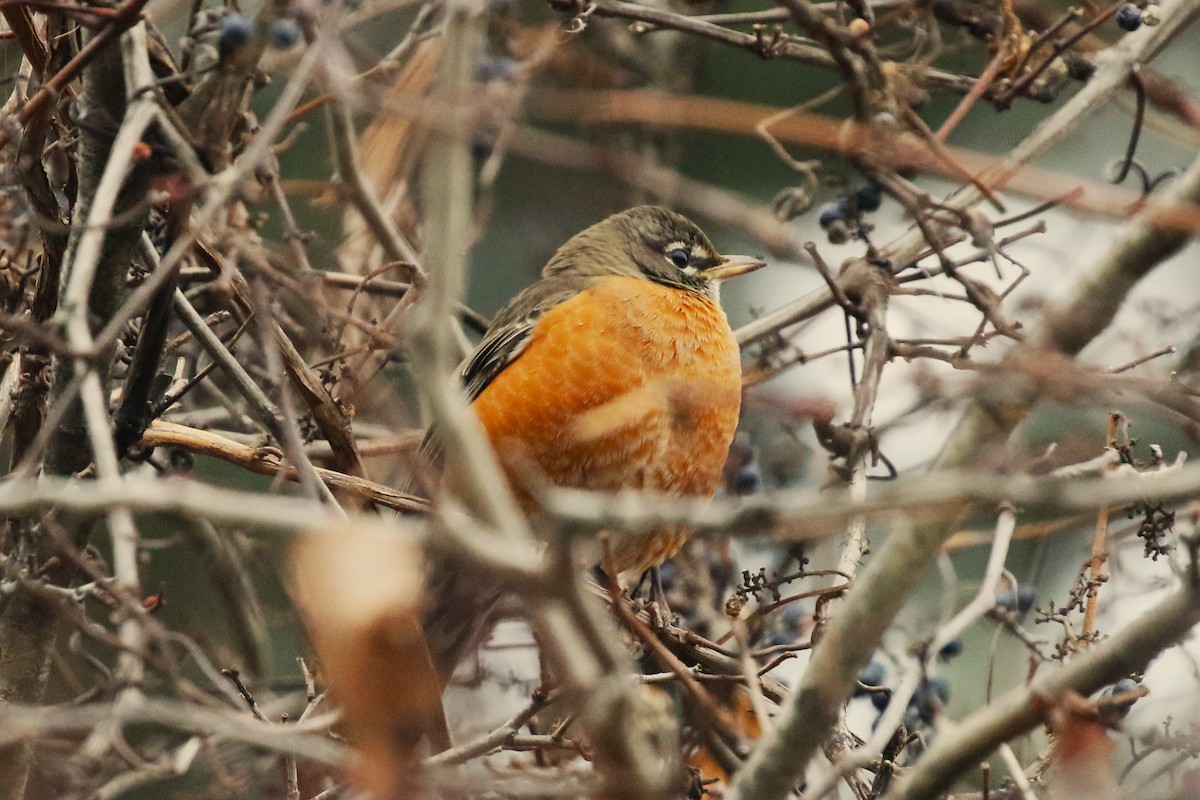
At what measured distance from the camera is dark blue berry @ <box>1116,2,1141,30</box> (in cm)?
417

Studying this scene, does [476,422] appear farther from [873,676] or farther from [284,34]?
→ [873,676]

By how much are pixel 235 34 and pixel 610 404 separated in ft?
6.29

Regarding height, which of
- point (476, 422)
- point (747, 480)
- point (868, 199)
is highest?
point (868, 199)

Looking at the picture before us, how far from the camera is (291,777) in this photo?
3336 millimetres

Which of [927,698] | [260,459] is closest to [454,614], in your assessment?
[260,459]

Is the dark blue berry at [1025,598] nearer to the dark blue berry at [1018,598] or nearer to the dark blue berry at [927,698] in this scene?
the dark blue berry at [1018,598]

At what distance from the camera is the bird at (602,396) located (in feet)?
14.5

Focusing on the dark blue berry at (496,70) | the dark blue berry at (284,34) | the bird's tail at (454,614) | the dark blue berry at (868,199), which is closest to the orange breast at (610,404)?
the bird's tail at (454,614)

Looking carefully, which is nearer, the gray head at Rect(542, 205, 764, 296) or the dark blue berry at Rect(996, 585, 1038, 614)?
the dark blue berry at Rect(996, 585, 1038, 614)

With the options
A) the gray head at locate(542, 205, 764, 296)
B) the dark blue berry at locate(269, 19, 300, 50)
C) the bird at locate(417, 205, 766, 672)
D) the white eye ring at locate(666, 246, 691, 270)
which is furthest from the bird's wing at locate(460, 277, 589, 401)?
the dark blue berry at locate(269, 19, 300, 50)

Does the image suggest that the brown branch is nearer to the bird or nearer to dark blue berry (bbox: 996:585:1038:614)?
the bird

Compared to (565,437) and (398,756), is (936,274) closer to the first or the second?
(565,437)

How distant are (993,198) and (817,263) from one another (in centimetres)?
78

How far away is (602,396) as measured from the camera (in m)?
4.49
